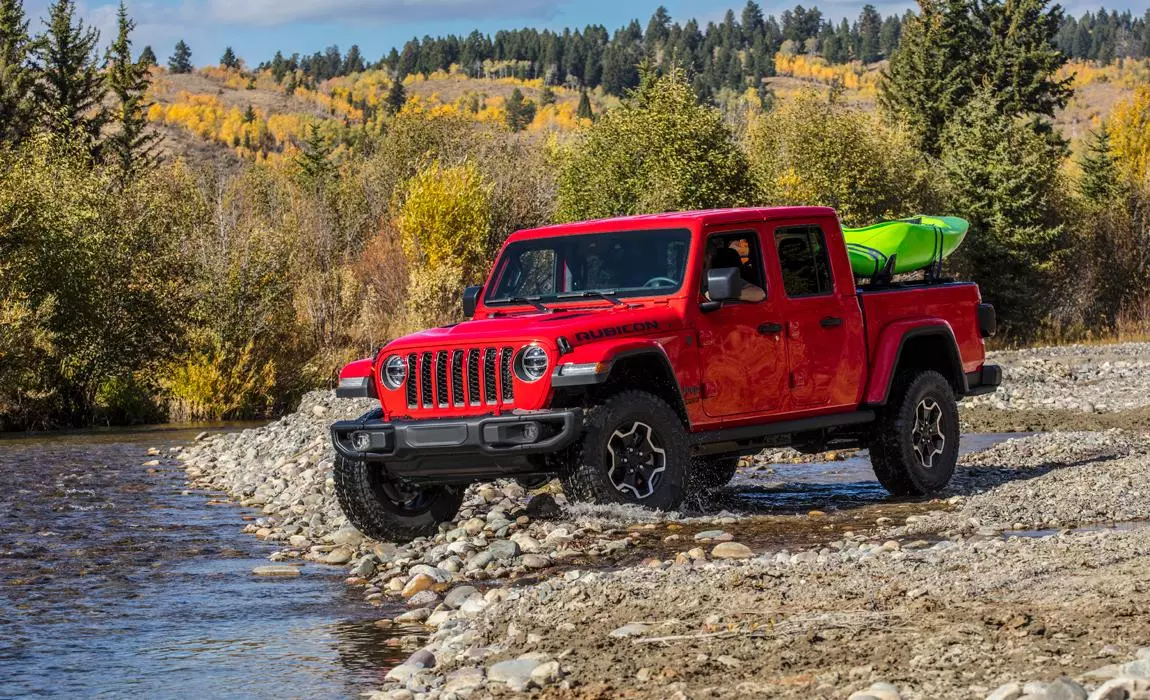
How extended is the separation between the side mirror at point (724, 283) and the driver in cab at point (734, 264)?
371 millimetres

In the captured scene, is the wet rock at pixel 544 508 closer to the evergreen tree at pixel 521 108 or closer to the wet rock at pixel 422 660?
the wet rock at pixel 422 660

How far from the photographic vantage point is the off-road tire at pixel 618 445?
9781mm

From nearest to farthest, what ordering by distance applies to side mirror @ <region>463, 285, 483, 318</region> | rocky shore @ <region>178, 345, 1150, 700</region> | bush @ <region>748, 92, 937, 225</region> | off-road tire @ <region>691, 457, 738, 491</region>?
rocky shore @ <region>178, 345, 1150, 700</region> < side mirror @ <region>463, 285, 483, 318</region> < off-road tire @ <region>691, 457, 738, 491</region> < bush @ <region>748, 92, 937, 225</region>

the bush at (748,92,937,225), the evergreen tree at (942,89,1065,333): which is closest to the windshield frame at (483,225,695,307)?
the bush at (748,92,937,225)

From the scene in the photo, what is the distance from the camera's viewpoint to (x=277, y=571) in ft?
33.4

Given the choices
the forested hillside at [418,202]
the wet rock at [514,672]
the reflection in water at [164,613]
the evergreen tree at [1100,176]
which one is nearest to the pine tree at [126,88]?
the forested hillside at [418,202]

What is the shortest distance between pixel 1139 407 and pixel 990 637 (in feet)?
53.5

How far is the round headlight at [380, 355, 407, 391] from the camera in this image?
1016 centimetres

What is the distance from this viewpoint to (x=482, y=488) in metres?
12.3

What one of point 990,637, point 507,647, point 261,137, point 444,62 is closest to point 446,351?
point 507,647

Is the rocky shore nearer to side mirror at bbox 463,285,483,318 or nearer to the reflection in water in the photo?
the reflection in water

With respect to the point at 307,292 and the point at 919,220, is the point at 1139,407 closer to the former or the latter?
the point at 919,220

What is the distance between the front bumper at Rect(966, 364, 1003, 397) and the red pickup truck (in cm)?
12

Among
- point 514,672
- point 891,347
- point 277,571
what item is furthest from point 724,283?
point 514,672
